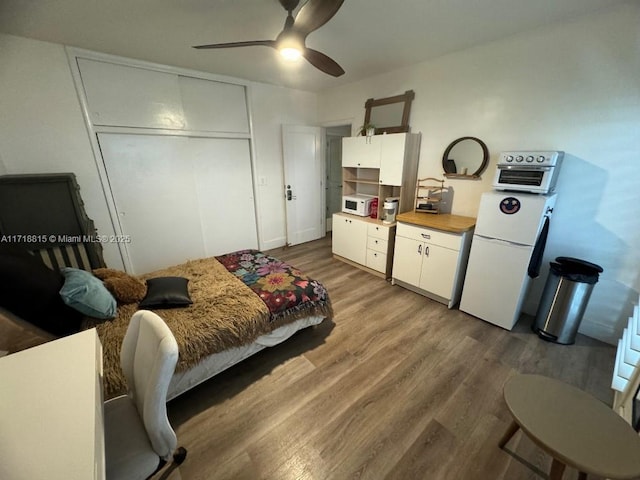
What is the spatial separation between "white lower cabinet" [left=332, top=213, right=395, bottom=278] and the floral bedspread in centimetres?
131

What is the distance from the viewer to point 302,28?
1.63 meters

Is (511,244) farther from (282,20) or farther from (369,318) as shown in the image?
(282,20)

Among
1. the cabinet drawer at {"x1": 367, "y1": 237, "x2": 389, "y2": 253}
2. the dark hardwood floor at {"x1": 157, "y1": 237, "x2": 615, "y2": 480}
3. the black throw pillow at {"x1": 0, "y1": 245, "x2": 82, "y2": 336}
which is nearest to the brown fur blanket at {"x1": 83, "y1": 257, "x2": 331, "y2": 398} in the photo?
the black throw pillow at {"x1": 0, "y1": 245, "x2": 82, "y2": 336}

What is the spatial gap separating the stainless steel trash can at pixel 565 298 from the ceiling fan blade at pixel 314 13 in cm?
270

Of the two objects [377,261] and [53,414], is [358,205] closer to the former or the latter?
[377,261]

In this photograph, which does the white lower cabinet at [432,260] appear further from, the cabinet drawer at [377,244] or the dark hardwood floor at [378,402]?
the dark hardwood floor at [378,402]

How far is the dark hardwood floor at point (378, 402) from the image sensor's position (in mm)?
1356

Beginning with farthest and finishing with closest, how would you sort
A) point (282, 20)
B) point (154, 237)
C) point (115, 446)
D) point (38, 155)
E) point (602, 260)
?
point (154, 237) → point (38, 155) → point (602, 260) → point (282, 20) → point (115, 446)

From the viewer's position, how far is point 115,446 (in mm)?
1003

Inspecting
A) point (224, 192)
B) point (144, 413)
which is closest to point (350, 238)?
point (224, 192)

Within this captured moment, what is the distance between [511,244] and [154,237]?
409 centimetres

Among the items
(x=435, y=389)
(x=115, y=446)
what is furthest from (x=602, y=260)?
(x=115, y=446)

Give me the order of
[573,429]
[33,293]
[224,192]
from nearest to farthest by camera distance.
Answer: [573,429] → [33,293] → [224,192]

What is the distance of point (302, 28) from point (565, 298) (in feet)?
9.86
